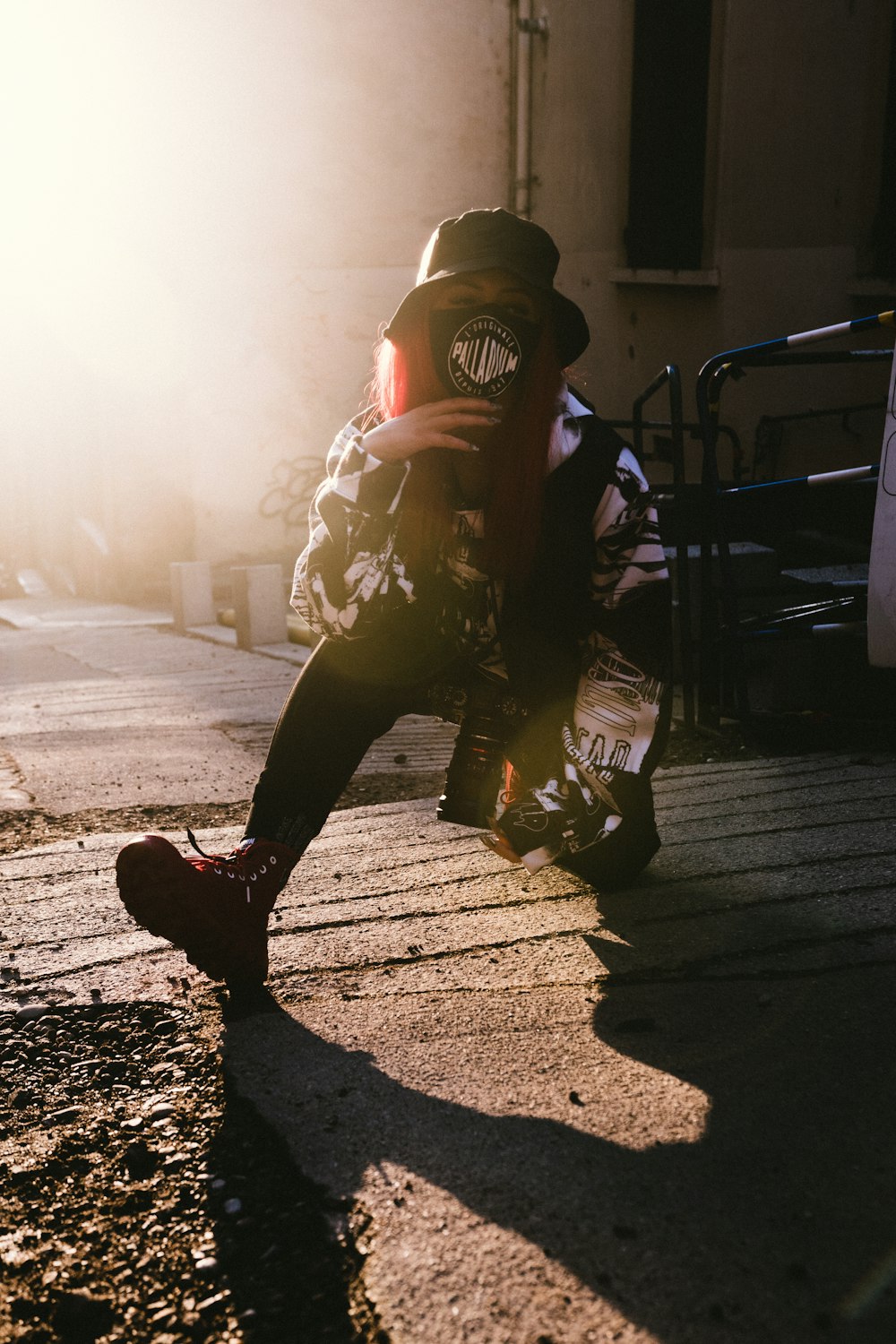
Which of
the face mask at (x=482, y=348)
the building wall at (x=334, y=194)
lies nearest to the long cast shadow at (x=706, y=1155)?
the face mask at (x=482, y=348)

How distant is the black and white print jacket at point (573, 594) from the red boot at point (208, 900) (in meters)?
0.46

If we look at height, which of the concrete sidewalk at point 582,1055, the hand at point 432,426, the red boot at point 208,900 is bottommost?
the concrete sidewalk at point 582,1055

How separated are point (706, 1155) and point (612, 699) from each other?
2.92ft

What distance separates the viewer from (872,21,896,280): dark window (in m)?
8.87

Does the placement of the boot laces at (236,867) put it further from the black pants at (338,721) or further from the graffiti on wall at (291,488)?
the graffiti on wall at (291,488)

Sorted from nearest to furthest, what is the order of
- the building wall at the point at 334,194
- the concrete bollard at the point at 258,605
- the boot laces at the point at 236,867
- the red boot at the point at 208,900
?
the red boot at the point at 208,900
the boot laces at the point at 236,867
the concrete bollard at the point at 258,605
the building wall at the point at 334,194

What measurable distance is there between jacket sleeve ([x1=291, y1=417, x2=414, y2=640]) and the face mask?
0.20m

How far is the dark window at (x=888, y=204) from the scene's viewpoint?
29.1ft

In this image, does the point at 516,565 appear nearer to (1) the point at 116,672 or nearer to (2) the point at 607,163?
(1) the point at 116,672

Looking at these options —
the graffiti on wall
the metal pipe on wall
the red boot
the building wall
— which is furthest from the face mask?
the graffiti on wall

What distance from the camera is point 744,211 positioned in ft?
29.5

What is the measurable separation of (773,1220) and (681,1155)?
160 mm

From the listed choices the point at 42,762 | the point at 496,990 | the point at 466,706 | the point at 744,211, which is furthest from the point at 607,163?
the point at 496,990

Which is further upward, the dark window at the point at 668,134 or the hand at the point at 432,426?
the dark window at the point at 668,134
